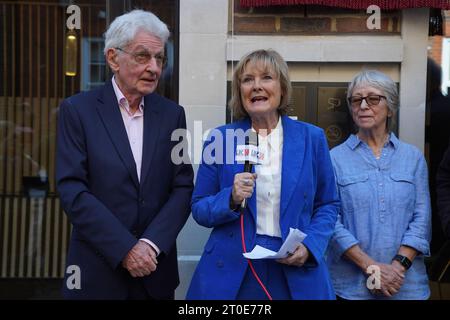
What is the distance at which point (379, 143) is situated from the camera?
391 centimetres

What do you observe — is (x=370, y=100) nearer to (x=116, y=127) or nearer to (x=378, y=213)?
(x=378, y=213)

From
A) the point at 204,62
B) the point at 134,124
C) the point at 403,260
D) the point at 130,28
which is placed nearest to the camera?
the point at 130,28

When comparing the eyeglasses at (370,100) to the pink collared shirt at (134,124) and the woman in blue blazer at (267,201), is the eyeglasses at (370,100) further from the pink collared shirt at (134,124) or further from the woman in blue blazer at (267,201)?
the pink collared shirt at (134,124)

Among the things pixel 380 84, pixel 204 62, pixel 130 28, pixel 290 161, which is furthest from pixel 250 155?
pixel 204 62

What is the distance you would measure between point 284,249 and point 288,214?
231 mm

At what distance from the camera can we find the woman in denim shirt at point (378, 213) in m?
3.71

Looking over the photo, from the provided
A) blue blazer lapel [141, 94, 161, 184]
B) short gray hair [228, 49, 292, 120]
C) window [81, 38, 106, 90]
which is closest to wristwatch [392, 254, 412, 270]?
short gray hair [228, 49, 292, 120]

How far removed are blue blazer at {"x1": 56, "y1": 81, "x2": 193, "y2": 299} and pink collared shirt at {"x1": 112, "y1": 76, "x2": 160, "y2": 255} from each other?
0.10 feet

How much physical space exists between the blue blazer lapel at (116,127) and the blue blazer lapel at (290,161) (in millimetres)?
778

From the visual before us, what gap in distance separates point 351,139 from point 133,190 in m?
1.44

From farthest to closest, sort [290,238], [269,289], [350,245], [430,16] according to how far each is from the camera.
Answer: [430,16] < [350,245] < [269,289] < [290,238]

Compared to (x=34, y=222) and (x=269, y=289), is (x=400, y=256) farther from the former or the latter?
(x=34, y=222)

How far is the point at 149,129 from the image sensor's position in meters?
3.42
